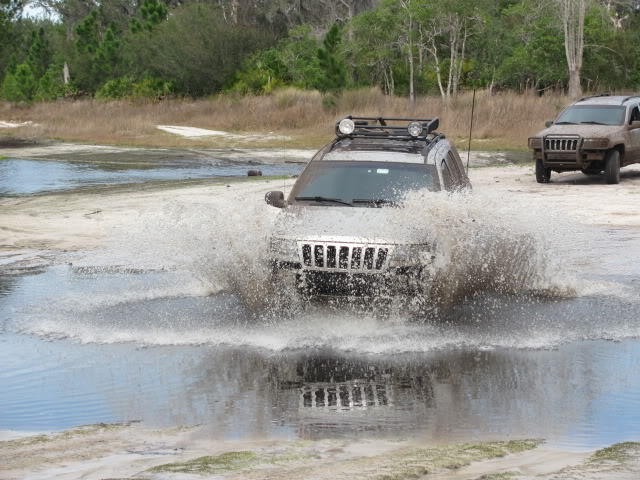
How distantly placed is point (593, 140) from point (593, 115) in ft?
4.16

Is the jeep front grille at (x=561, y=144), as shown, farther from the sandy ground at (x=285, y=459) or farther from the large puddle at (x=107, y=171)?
the sandy ground at (x=285, y=459)

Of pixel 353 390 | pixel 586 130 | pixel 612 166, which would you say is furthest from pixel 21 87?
pixel 353 390

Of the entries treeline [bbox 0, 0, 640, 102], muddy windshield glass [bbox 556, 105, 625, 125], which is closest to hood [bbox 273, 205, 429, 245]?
muddy windshield glass [bbox 556, 105, 625, 125]

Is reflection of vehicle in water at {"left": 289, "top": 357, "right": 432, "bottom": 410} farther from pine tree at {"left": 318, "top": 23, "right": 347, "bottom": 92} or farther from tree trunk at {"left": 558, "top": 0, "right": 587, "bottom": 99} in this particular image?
pine tree at {"left": 318, "top": 23, "right": 347, "bottom": 92}

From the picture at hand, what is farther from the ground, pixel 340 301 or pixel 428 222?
pixel 428 222

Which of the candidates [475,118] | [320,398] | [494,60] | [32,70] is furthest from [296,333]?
[32,70]

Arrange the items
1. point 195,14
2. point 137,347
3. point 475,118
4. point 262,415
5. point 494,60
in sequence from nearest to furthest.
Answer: point 262,415, point 137,347, point 475,118, point 494,60, point 195,14

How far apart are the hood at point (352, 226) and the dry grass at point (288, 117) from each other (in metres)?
27.2

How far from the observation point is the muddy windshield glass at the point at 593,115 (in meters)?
24.1

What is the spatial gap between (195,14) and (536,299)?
5839 cm

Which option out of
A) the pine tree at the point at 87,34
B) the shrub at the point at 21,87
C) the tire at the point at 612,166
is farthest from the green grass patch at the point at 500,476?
the shrub at the point at 21,87

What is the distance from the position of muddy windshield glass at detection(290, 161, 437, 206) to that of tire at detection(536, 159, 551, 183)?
1297 centimetres

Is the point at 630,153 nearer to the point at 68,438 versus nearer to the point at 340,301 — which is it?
the point at 340,301

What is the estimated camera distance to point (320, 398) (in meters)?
8.07
